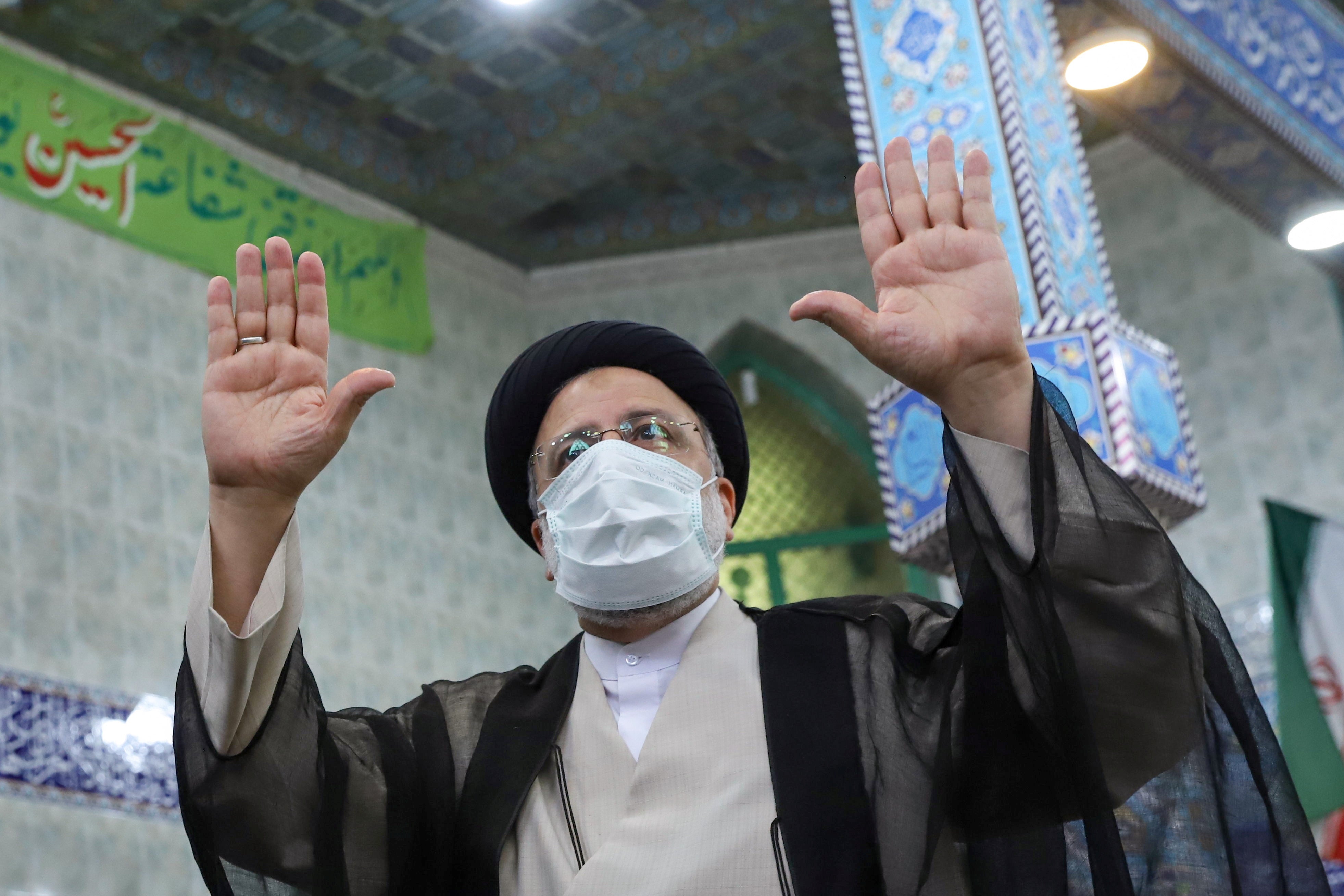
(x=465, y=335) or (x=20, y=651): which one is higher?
(x=465, y=335)

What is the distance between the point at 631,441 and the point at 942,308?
0.44m

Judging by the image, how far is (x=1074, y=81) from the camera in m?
4.38

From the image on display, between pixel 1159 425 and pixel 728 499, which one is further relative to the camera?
pixel 1159 425

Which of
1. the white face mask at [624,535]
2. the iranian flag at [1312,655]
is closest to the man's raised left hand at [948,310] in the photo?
the white face mask at [624,535]

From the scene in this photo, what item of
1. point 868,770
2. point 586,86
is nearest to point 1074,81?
point 586,86

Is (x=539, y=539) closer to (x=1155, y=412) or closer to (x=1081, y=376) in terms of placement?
(x=1081, y=376)

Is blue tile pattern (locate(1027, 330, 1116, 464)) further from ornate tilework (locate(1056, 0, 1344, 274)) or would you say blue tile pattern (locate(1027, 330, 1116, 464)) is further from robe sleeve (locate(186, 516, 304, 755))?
robe sleeve (locate(186, 516, 304, 755))

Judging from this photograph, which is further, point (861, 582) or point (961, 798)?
point (861, 582)

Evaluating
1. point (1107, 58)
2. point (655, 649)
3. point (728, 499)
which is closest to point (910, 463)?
point (1107, 58)

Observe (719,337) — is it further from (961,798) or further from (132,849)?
(961,798)

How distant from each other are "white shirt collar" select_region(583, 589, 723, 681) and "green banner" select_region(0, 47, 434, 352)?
345 cm

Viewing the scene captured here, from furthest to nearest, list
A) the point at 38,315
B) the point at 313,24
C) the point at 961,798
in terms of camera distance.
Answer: the point at 313,24, the point at 38,315, the point at 961,798

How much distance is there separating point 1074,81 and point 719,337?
1983 millimetres

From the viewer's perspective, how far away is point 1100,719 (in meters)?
1.37
